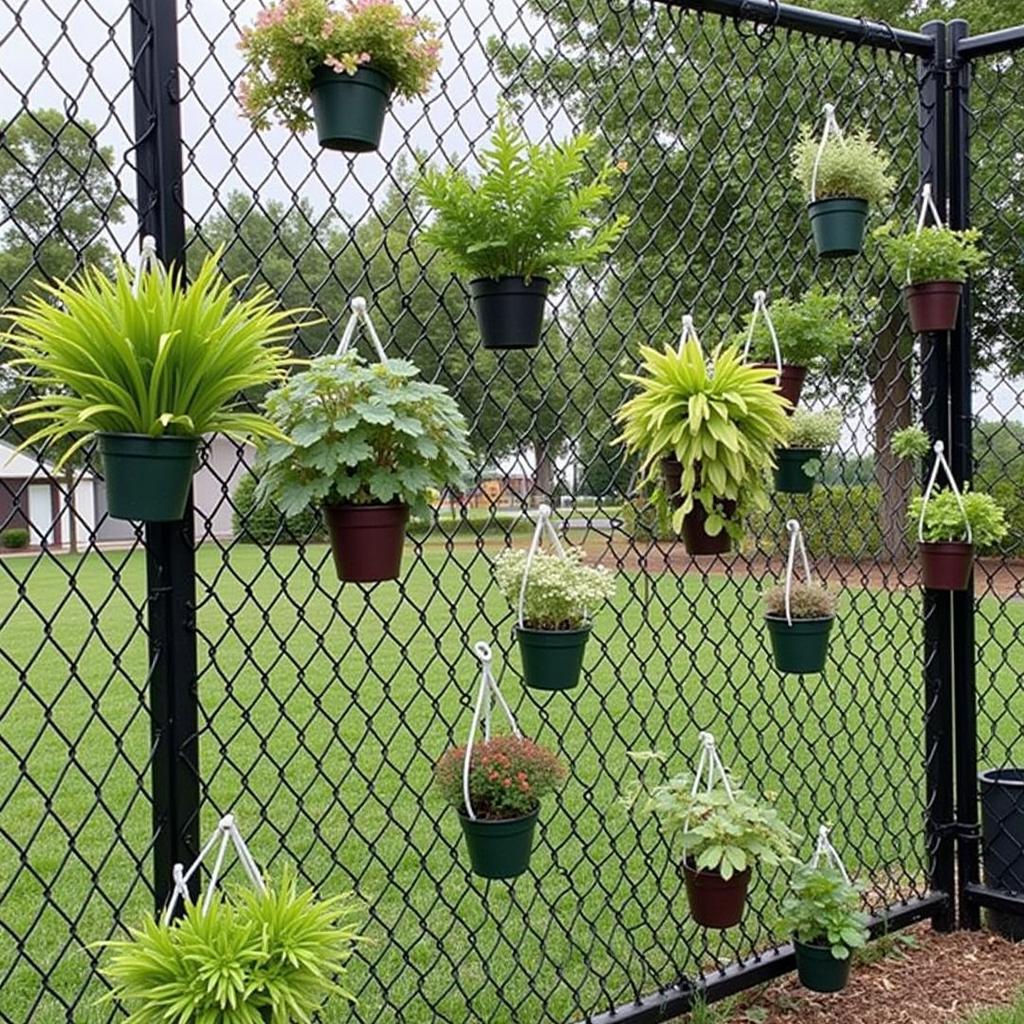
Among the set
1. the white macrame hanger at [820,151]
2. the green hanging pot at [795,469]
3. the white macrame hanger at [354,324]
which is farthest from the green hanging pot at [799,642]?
the white macrame hanger at [354,324]

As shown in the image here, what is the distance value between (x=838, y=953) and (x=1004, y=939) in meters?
0.76

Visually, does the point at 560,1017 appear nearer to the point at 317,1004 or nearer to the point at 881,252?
the point at 317,1004

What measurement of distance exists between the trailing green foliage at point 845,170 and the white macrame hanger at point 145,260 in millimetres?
1551

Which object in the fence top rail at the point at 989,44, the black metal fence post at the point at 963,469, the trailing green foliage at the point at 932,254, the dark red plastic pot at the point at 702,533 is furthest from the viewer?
the black metal fence post at the point at 963,469

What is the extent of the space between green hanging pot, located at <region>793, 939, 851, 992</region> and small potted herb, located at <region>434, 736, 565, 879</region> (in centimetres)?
91

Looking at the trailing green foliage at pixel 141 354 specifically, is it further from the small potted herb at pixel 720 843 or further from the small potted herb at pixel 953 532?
the small potted herb at pixel 953 532

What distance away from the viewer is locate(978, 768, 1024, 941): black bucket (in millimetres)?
2605

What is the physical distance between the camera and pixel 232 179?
1.74m

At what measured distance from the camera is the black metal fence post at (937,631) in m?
2.66

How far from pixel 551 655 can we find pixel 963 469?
153cm

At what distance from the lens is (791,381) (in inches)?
86.1

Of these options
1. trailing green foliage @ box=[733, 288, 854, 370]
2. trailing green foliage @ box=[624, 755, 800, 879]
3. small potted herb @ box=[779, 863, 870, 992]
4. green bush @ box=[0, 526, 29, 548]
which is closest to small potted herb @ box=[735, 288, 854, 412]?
trailing green foliage @ box=[733, 288, 854, 370]

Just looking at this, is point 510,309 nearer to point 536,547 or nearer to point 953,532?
point 536,547

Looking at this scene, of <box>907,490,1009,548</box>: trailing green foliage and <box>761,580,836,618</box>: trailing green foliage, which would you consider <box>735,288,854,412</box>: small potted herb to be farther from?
<box>907,490,1009,548</box>: trailing green foliage
